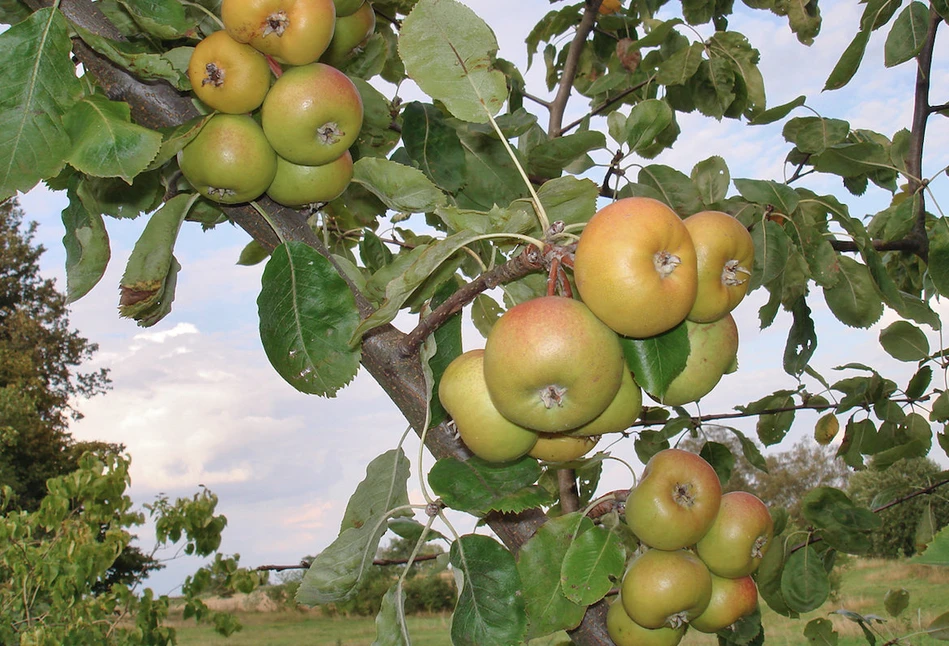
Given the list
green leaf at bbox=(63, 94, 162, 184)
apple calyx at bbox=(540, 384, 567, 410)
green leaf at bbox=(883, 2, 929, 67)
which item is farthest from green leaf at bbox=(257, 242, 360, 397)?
green leaf at bbox=(883, 2, 929, 67)

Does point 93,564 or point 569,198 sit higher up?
point 569,198

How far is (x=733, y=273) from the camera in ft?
3.08

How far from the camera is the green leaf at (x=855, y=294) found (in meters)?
1.89

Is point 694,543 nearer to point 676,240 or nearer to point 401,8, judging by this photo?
point 676,240

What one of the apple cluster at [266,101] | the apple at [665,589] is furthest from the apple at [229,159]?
the apple at [665,589]

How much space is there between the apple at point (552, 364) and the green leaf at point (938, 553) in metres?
0.37

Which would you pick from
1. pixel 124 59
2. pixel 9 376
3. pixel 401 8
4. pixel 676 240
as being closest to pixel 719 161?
pixel 401 8

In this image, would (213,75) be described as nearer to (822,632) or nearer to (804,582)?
(804,582)

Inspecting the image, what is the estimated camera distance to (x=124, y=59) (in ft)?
3.67

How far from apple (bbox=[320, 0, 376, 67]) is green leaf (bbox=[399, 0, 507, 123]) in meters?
0.38

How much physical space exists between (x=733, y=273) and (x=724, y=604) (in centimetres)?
99

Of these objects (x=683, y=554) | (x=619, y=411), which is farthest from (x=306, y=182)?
(x=683, y=554)

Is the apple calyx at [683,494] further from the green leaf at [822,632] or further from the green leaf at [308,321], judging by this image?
the green leaf at [822,632]

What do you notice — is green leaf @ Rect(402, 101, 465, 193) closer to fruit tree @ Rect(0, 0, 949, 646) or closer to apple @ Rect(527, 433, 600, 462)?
fruit tree @ Rect(0, 0, 949, 646)
